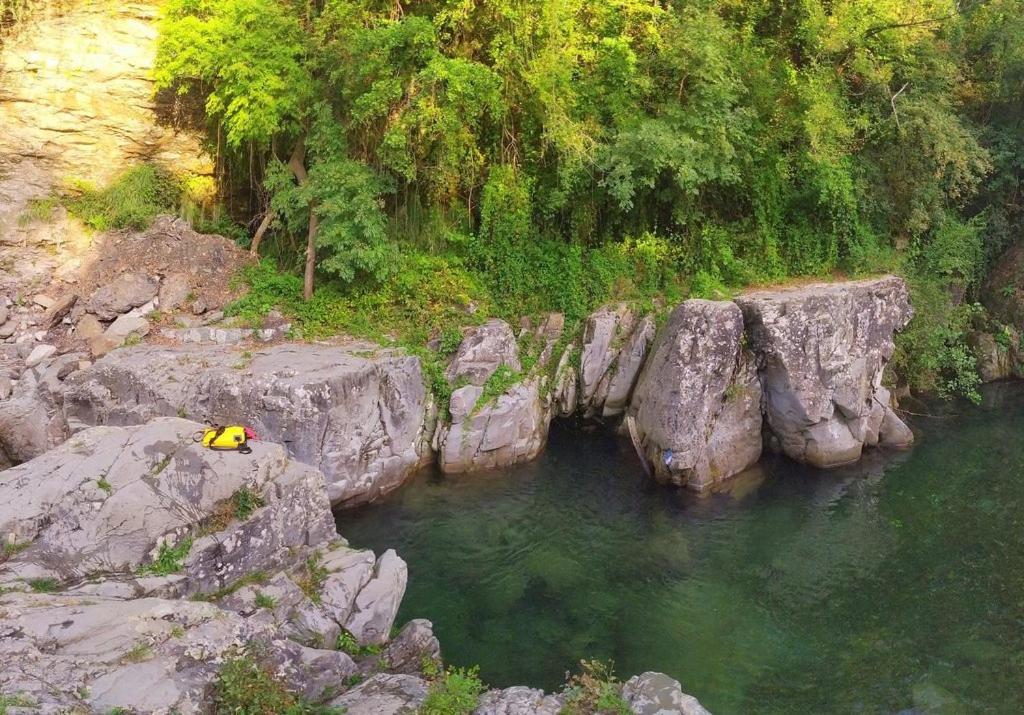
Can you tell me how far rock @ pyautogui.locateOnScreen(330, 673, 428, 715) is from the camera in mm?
7484

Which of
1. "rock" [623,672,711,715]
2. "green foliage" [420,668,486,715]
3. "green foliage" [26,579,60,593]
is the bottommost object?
"green foliage" [420,668,486,715]

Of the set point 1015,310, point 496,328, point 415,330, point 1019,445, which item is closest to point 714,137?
point 496,328

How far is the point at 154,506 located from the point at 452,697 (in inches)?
167

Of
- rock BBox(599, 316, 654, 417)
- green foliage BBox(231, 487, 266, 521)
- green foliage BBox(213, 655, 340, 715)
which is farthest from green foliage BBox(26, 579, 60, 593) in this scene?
rock BBox(599, 316, 654, 417)

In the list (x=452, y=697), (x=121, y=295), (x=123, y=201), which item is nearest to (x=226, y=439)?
(x=452, y=697)

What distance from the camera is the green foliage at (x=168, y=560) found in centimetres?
837

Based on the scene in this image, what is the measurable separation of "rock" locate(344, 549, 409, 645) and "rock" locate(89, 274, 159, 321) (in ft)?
29.1

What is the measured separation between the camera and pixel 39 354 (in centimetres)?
1382

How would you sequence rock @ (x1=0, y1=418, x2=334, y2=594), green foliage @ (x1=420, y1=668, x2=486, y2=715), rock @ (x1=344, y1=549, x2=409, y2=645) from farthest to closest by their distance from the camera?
rock @ (x1=344, y1=549, x2=409, y2=645), rock @ (x1=0, y1=418, x2=334, y2=594), green foliage @ (x1=420, y1=668, x2=486, y2=715)

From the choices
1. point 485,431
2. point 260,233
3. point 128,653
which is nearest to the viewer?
point 128,653

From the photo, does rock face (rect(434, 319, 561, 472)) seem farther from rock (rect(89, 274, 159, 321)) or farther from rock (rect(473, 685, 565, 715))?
rock (rect(473, 685, 565, 715))

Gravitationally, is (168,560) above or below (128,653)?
below

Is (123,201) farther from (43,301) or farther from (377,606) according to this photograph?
(377,606)

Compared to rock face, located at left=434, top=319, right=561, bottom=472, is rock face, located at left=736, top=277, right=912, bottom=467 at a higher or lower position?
higher
